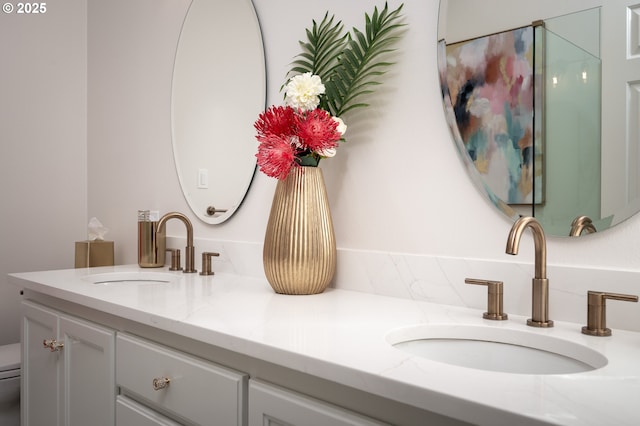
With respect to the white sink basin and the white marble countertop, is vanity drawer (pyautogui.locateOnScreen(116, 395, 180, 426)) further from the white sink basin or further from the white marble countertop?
the white sink basin

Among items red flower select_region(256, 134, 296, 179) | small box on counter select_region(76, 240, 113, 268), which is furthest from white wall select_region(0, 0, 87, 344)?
red flower select_region(256, 134, 296, 179)

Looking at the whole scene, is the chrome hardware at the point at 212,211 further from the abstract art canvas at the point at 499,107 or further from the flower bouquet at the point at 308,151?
the abstract art canvas at the point at 499,107

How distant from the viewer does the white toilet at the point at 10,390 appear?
1987 millimetres

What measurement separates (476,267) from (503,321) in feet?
0.52

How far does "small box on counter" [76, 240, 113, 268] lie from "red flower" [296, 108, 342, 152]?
1.35m

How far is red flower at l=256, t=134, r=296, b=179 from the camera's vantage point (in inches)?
51.7

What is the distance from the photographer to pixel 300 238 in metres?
1.37

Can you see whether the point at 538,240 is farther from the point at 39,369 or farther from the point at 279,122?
the point at 39,369

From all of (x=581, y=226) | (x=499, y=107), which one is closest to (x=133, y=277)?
(x=499, y=107)

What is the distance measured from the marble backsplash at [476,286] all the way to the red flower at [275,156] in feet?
1.05

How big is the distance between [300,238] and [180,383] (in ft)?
1.51

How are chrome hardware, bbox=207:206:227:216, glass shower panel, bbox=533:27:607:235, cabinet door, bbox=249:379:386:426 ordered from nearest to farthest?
cabinet door, bbox=249:379:386:426 → glass shower panel, bbox=533:27:607:235 → chrome hardware, bbox=207:206:227:216

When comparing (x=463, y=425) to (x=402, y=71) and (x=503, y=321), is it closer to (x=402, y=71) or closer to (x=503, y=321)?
(x=503, y=321)

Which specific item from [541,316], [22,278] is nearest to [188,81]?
[22,278]
